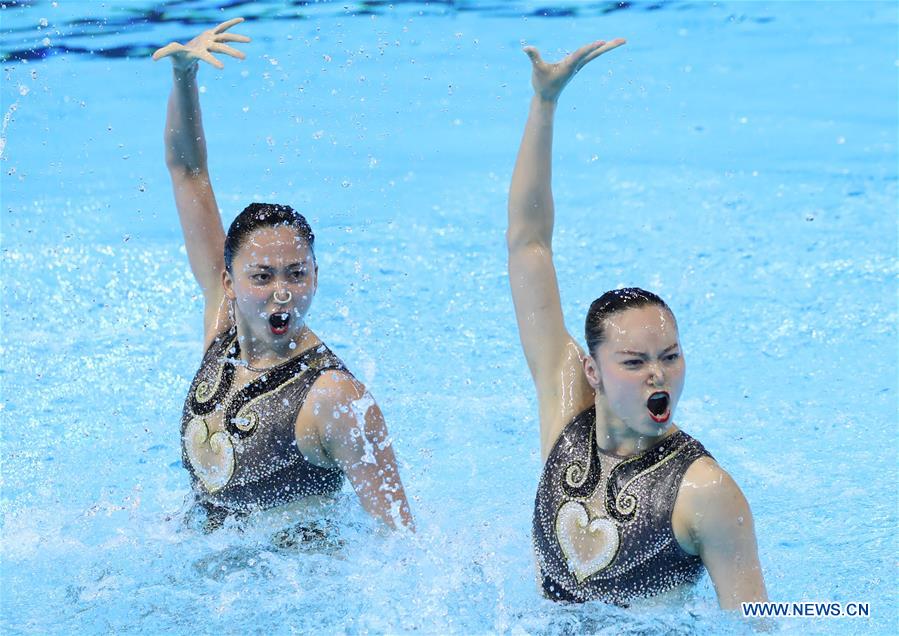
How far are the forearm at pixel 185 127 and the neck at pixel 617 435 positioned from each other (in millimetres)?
1581

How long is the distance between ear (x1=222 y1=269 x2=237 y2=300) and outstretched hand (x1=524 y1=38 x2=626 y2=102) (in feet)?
3.40

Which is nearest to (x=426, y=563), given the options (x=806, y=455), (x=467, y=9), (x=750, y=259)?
(x=806, y=455)

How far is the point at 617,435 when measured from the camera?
3.24 metres

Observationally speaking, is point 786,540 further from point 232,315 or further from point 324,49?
point 324,49

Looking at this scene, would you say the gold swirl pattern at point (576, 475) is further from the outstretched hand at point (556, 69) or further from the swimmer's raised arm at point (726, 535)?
the outstretched hand at point (556, 69)

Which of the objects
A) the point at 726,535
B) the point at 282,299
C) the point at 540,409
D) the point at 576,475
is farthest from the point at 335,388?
the point at 726,535

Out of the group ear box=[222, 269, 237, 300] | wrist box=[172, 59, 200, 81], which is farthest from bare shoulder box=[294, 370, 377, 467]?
wrist box=[172, 59, 200, 81]

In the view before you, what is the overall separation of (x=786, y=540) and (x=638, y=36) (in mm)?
6570

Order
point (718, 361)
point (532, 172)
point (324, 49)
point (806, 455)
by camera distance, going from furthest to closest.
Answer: point (324, 49) < point (718, 361) < point (806, 455) < point (532, 172)

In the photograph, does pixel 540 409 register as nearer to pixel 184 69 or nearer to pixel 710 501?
pixel 710 501

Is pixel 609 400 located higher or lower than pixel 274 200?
lower

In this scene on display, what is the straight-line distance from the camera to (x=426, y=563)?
3.75 metres

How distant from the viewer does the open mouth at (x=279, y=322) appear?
3553mm

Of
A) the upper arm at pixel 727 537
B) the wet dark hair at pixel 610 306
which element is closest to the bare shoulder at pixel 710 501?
the upper arm at pixel 727 537
